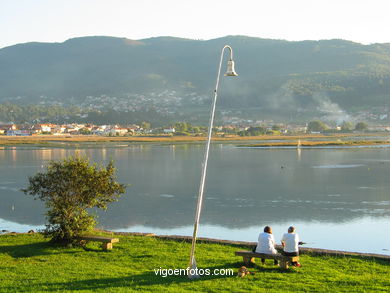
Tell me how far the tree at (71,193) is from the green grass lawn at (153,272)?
482 millimetres

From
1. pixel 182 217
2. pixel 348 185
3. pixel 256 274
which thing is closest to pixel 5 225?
pixel 182 217

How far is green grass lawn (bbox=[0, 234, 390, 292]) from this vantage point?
9.38 m

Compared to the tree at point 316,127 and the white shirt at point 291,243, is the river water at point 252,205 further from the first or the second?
the tree at point 316,127

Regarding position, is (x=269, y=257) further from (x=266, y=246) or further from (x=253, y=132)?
(x=253, y=132)

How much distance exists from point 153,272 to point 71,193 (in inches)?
160

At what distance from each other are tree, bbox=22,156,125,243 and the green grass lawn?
1.58ft

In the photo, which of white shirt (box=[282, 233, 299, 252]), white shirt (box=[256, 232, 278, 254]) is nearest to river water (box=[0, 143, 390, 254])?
white shirt (box=[282, 233, 299, 252])

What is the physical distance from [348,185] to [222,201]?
9166 millimetres

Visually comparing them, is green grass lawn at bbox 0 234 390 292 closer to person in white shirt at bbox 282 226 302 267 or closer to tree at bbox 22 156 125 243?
person in white shirt at bbox 282 226 302 267

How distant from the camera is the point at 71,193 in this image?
13.6 meters

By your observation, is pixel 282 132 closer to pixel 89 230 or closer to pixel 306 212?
pixel 306 212

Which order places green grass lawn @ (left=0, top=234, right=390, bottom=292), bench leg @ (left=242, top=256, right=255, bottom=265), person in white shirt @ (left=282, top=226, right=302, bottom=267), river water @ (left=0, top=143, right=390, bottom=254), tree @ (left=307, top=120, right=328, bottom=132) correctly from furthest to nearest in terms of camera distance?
tree @ (left=307, top=120, right=328, bottom=132) → river water @ (left=0, top=143, right=390, bottom=254) → bench leg @ (left=242, top=256, right=255, bottom=265) → person in white shirt @ (left=282, top=226, right=302, bottom=267) → green grass lawn @ (left=0, top=234, right=390, bottom=292)

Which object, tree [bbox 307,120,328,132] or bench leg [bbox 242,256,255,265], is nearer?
bench leg [bbox 242,256,255,265]

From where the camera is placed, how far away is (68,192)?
44.6ft
